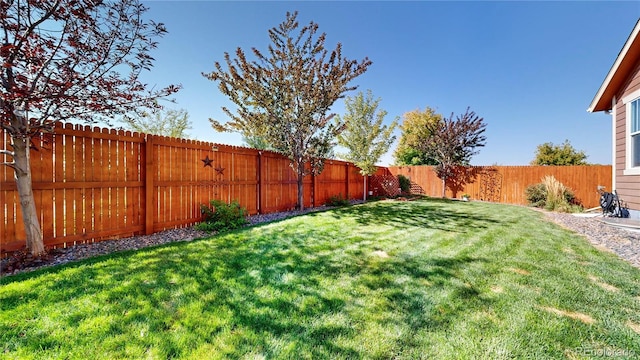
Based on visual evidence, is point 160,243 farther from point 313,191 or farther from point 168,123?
point 168,123

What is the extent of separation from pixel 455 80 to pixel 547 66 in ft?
11.3

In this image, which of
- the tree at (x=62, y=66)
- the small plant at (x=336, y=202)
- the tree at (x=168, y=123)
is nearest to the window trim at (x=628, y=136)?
the small plant at (x=336, y=202)

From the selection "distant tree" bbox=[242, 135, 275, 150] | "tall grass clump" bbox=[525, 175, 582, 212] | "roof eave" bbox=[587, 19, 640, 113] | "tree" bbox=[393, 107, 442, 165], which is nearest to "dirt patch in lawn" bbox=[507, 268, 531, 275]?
"roof eave" bbox=[587, 19, 640, 113]

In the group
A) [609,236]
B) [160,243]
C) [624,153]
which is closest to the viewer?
[160,243]

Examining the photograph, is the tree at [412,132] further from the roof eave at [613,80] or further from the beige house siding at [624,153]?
the beige house siding at [624,153]

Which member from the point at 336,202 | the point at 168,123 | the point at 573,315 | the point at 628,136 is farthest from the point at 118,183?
the point at 168,123

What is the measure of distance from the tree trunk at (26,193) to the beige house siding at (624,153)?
445 inches

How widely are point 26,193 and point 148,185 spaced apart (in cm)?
153

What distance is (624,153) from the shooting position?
19.4 feet

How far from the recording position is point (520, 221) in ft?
21.2

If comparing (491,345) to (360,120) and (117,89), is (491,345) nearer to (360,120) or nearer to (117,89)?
(117,89)

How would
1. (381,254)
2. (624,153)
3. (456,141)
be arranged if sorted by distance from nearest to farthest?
(381,254)
(624,153)
(456,141)

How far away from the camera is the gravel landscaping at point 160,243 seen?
2.86 meters

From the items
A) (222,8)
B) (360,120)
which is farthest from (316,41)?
(360,120)
